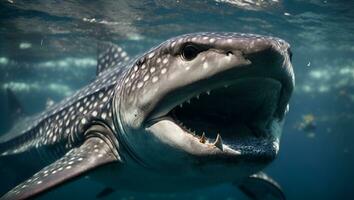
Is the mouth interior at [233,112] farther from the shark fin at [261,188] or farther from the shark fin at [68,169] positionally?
the shark fin at [261,188]

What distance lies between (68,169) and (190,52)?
214 centimetres

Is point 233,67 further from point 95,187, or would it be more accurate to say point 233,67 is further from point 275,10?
point 95,187

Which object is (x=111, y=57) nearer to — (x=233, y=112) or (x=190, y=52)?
(x=233, y=112)

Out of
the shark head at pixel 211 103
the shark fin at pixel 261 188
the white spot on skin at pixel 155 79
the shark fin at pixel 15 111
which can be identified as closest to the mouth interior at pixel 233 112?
the shark head at pixel 211 103

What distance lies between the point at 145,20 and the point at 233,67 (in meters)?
16.6

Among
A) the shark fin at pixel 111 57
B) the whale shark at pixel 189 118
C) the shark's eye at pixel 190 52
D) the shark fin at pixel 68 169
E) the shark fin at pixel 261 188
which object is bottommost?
the shark fin at pixel 261 188

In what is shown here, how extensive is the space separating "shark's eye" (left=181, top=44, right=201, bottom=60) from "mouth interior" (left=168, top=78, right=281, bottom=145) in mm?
383

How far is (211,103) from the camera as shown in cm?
403

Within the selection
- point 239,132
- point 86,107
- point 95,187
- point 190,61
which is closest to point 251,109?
point 239,132

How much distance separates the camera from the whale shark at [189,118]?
3.09 m

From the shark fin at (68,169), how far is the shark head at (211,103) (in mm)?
607

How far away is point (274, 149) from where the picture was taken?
3521 mm

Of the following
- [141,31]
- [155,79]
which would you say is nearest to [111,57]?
[155,79]

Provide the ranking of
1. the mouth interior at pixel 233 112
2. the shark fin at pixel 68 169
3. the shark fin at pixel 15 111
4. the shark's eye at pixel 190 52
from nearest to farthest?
the shark's eye at pixel 190 52, the mouth interior at pixel 233 112, the shark fin at pixel 68 169, the shark fin at pixel 15 111
